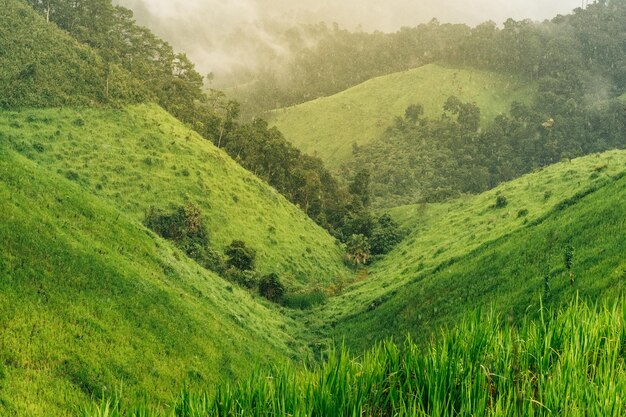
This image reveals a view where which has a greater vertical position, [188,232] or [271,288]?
[188,232]

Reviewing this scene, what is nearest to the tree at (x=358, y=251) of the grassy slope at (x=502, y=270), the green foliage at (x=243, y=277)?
→ the grassy slope at (x=502, y=270)

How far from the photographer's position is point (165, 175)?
62.6 meters

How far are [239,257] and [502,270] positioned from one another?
1275 inches

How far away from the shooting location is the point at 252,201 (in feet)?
233

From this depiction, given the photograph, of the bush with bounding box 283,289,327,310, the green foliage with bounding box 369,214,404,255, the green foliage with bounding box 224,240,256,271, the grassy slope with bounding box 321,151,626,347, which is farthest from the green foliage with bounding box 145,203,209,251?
the green foliage with bounding box 369,214,404,255

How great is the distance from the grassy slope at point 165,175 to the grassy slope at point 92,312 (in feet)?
68.0

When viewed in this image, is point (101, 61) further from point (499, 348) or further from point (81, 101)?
point (499, 348)

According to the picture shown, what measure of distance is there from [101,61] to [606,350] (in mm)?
87698

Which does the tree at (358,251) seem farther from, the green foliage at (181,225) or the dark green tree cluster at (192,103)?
the green foliage at (181,225)

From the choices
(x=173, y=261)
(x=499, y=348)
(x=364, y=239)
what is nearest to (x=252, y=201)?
(x=364, y=239)

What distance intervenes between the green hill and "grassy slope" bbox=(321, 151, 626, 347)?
160 ft

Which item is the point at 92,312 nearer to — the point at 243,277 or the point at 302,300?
the point at 243,277

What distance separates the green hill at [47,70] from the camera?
64.5 m

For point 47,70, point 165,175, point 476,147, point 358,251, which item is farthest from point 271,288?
point 476,147
